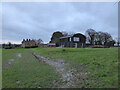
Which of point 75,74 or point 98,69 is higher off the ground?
point 98,69

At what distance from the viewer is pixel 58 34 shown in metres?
53.7

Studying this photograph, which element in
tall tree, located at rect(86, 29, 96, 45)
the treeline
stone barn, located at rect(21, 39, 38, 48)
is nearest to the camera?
stone barn, located at rect(21, 39, 38, 48)

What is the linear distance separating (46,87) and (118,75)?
242 centimetres

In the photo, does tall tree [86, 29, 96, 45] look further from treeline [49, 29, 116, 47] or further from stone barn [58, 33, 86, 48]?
stone barn [58, 33, 86, 48]

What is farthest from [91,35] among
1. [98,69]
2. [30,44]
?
[98,69]

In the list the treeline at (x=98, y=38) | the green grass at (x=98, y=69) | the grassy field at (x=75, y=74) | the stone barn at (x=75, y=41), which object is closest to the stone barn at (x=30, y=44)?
Result: the treeline at (x=98, y=38)

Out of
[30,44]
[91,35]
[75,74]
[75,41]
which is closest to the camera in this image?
[75,74]

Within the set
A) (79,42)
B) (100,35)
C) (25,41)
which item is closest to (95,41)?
(100,35)

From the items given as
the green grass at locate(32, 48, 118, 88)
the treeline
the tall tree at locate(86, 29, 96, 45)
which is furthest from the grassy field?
the tall tree at locate(86, 29, 96, 45)

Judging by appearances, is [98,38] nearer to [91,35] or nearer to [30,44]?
[91,35]

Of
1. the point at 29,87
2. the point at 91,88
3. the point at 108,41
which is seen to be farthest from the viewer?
the point at 108,41

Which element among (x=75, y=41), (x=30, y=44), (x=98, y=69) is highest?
(x=75, y=41)

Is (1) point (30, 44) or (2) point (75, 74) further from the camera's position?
(1) point (30, 44)

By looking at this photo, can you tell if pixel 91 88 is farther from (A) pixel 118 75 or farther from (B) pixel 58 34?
(B) pixel 58 34
